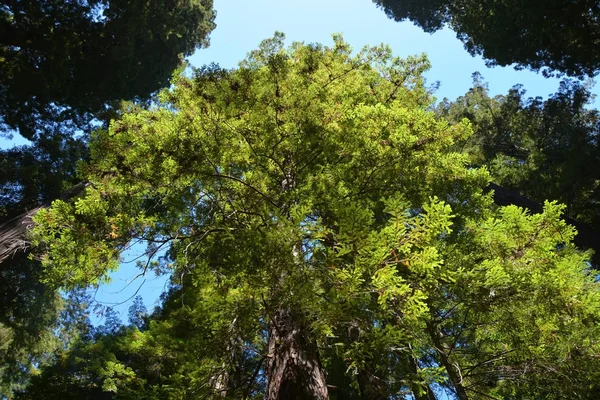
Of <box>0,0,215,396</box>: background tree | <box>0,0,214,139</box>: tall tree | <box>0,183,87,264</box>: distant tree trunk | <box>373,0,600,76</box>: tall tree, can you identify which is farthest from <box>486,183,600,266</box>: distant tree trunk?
<box>0,0,214,139</box>: tall tree

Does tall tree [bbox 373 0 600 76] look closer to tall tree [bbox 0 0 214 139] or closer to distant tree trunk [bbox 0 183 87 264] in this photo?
tall tree [bbox 0 0 214 139]

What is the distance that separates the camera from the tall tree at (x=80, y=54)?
12.3 m

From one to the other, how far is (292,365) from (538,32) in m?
13.1

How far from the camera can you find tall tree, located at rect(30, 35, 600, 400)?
144 inches

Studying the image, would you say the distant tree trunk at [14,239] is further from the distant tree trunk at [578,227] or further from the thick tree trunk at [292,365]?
the distant tree trunk at [578,227]

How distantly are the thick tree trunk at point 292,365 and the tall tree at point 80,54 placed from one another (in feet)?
41.8

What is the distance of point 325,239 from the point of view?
15.5ft

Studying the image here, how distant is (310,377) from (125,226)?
3.14 m

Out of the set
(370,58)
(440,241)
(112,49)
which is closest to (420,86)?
(370,58)

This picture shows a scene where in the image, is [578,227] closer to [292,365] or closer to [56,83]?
[292,365]

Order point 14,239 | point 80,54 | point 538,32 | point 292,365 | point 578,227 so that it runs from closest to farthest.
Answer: point 292,365
point 14,239
point 578,227
point 538,32
point 80,54

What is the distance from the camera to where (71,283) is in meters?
4.69

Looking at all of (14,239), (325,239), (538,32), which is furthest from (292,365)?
(538,32)

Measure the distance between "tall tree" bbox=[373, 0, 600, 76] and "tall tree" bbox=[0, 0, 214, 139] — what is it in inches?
487
